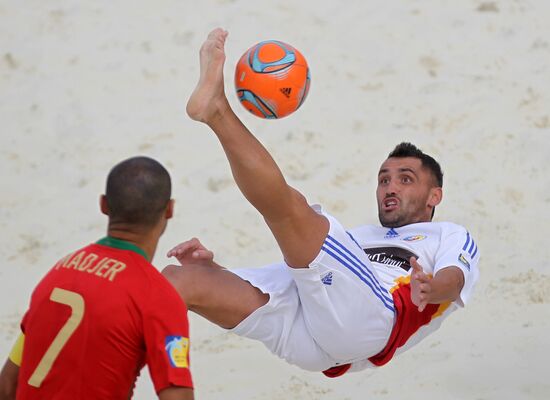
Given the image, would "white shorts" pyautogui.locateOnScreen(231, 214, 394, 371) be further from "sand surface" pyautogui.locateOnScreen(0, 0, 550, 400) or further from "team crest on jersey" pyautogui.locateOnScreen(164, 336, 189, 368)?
"team crest on jersey" pyautogui.locateOnScreen(164, 336, 189, 368)

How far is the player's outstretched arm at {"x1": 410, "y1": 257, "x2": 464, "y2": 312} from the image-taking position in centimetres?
376

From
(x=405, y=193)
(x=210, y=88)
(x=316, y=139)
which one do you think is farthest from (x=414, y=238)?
(x=316, y=139)

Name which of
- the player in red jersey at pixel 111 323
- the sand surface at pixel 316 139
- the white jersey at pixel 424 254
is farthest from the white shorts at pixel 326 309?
the player in red jersey at pixel 111 323

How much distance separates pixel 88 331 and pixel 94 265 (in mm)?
179

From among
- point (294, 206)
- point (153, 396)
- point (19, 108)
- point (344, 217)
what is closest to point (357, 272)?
point (294, 206)

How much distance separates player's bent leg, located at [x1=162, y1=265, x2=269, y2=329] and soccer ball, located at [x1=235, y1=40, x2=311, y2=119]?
0.62 metres

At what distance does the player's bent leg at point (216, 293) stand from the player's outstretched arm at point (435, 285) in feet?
1.89

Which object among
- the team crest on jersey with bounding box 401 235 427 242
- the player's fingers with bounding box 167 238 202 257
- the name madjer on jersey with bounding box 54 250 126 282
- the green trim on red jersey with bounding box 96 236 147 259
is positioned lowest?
the player's fingers with bounding box 167 238 202 257

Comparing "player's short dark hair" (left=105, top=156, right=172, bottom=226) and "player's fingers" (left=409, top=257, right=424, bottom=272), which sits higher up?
"player's short dark hair" (left=105, top=156, right=172, bottom=226)

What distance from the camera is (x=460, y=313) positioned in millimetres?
5613

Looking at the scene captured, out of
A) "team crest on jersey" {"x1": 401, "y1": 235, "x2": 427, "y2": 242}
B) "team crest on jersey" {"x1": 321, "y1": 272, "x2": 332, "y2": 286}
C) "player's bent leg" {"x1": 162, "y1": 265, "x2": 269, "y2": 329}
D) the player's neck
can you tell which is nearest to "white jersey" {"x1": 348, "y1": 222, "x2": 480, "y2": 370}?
"team crest on jersey" {"x1": 401, "y1": 235, "x2": 427, "y2": 242}

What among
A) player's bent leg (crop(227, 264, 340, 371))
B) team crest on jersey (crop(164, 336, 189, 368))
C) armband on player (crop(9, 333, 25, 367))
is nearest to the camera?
team crest on jersey (crop(164, 336, 189, 368))

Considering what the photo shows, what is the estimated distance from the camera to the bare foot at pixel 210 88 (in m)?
3.56

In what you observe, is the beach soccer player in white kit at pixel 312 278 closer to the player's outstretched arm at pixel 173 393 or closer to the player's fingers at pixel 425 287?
the player's fingers at pixel 425 287
